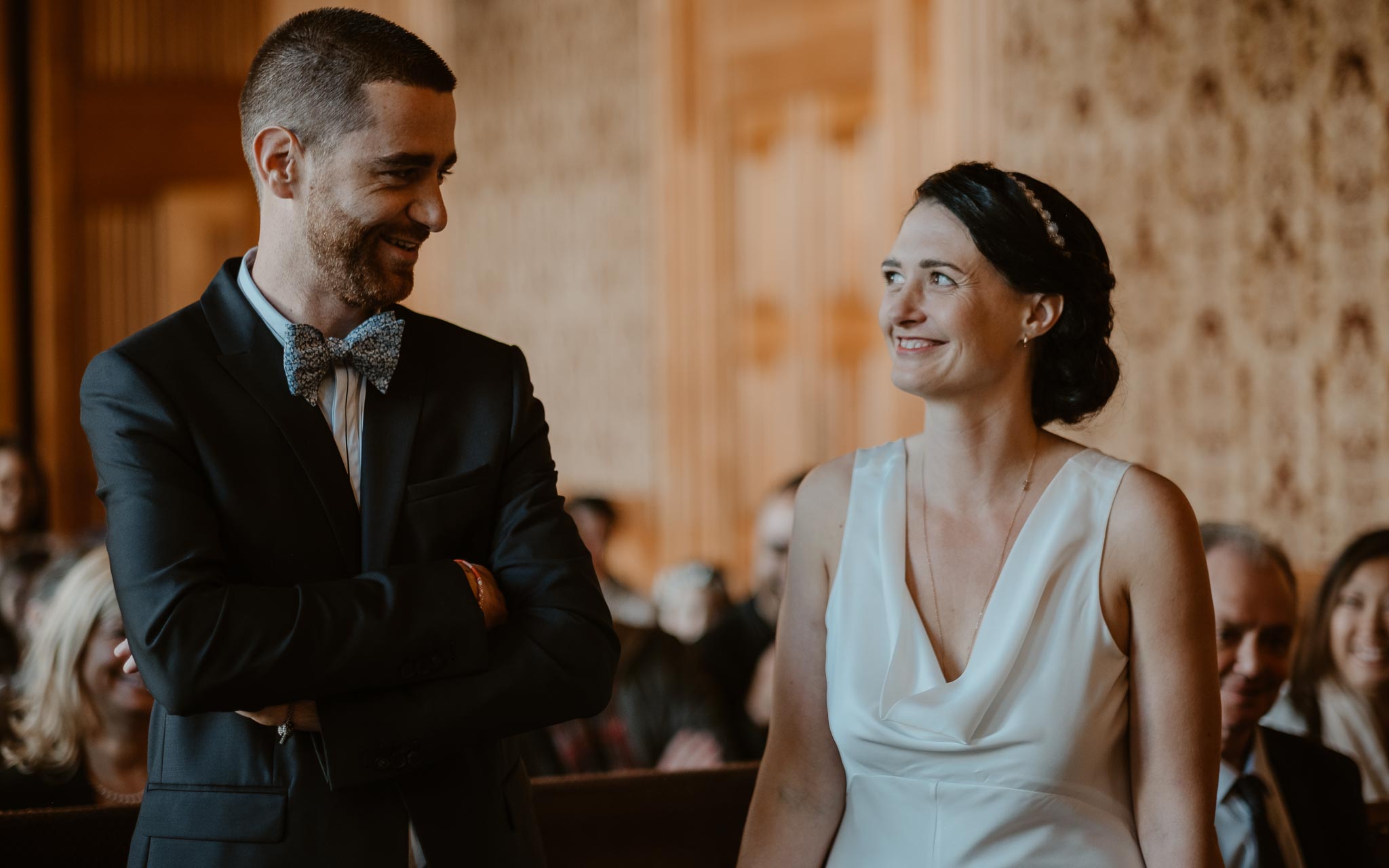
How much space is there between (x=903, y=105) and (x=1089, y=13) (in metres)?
1.23

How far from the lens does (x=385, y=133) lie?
1525 millimetres

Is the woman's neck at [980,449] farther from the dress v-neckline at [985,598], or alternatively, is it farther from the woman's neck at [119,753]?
the woman's neck at [119,753]

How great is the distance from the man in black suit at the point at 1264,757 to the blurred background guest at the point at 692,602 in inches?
118

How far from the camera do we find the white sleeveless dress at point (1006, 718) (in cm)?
177

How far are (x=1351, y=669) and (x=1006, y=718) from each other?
5.61ft

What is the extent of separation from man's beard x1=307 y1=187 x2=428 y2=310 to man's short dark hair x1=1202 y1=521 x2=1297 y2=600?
70.7 inches

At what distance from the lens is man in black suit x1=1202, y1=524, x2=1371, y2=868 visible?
2322 millimetres

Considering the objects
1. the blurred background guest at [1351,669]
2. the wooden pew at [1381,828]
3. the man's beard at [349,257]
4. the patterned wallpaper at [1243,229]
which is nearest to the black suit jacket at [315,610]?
the man's beard at [349,257]

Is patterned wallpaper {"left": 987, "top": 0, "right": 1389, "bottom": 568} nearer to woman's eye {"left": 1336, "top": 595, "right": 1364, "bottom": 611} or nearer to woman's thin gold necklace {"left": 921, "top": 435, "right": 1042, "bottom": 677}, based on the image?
woman's eye {"left": 1336, "top": 595, "right": 1364, "bottom": 611}

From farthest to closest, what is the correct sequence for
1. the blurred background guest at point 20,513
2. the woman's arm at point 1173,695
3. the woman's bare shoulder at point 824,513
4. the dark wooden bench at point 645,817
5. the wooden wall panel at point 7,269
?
the wooden wall panel at point 7,269 < the blurred background guest at point 20,513 < the dark wooden bench at point 645,817 < the woman's bare shoulder at point 824,513 < the woman's arm at point 1173,695

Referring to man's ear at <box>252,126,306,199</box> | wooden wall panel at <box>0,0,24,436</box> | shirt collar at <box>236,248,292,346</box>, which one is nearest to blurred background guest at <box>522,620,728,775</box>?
shirt collar at <box>236,248,292,346</box>

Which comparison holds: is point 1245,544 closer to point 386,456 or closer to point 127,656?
point 386,456

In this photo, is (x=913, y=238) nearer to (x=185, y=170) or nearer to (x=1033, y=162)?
(x=1033, y=162)

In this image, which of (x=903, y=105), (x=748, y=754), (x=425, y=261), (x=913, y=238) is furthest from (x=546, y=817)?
(x=425, y=261)
